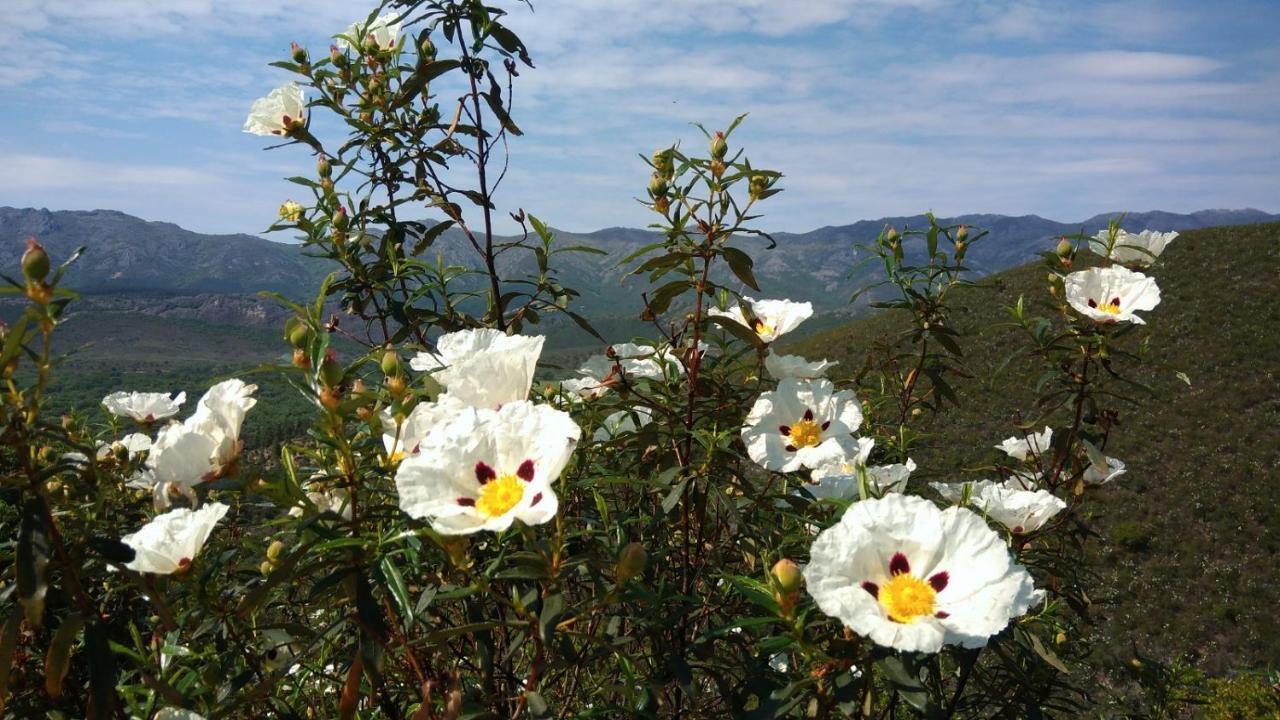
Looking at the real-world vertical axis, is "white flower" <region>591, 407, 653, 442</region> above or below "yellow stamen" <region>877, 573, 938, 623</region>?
above

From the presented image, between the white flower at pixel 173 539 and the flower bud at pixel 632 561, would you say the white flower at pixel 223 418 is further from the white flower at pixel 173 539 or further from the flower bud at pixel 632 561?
the flower bud at pixel 632 561

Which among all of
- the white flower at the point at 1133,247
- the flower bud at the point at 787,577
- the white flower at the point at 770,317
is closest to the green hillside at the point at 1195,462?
the white flower at the point at 1133,247

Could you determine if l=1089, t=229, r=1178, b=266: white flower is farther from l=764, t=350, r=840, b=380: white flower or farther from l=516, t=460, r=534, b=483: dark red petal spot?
l=516, t=460, r=534, b=483: dark red petal spot

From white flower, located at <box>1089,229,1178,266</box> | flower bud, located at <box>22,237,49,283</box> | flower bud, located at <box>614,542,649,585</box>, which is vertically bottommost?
flower bud, located at <box>614,542,649,585</box>

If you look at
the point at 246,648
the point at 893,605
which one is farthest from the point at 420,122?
the point at 893,605

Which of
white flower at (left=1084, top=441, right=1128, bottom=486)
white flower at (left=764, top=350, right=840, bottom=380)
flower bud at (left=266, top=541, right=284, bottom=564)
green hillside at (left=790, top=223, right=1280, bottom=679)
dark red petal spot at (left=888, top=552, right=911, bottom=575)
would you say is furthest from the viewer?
green hillside at (left=790, top=223, right=1280, bottom=679)

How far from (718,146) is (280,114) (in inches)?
62.0

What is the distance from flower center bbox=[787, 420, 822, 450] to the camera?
1.87 meters

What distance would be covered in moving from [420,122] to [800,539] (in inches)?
73.9

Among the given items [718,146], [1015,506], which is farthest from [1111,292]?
[718,146]

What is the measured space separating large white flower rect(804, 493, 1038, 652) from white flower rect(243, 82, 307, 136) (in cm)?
225

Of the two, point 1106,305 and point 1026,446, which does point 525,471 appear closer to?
point 1106,305

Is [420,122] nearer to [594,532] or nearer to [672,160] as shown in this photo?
[672,160]

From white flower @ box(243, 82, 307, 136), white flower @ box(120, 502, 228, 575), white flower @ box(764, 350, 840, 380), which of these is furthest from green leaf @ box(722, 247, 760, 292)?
white flower @ box(243, 82, 307, 136)
